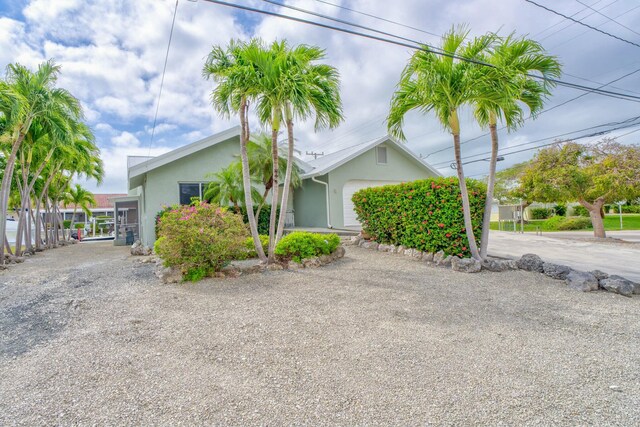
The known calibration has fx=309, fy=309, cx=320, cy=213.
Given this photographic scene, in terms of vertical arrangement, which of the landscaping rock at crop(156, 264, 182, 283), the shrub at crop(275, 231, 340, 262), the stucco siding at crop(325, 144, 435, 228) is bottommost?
the landscaping rock at crop(156, 264, 182, 283)

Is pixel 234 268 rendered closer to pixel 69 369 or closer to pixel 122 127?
pixel 69 369

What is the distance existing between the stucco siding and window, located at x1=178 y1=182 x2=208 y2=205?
18.5 feet

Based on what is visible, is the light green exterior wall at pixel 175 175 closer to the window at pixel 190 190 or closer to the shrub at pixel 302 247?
the window at pixel 190 190

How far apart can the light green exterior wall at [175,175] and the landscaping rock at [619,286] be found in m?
12.5

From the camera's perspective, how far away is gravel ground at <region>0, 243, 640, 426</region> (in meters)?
2.30

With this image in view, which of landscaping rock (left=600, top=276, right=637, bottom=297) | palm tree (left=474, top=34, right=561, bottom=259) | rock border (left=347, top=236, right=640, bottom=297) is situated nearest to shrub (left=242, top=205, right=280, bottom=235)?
rock border (left=347, top=236, right=640, bottom=297)

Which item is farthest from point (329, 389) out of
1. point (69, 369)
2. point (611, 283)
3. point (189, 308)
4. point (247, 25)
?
point (247, 25)

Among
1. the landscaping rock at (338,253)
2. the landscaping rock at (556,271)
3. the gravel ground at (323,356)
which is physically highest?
the landscaping rock at (338,253)

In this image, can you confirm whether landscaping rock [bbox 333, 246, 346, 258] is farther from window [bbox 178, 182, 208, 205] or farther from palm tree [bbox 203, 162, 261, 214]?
window [bbox 178, 182, 208, 205]

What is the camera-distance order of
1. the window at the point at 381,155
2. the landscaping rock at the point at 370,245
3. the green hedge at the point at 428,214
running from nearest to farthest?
the green hedge at the point at 428,214, the landscaping rock at the point at 370,245, the window at the point at 381,155

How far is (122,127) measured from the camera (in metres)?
12.4

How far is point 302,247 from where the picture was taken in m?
7.54

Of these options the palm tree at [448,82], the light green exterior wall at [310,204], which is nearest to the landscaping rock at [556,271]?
the palm tree at [448,82]

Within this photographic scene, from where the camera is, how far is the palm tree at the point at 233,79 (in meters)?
6.19
